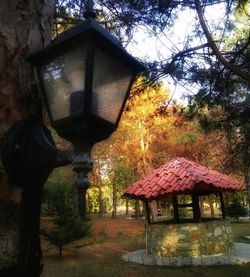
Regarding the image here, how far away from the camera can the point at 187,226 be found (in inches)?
462

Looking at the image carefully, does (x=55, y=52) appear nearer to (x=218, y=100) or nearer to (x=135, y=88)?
(x=135, y=88)

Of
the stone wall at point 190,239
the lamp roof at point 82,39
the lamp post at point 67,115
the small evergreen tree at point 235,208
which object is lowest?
the stone wall at point 190,239

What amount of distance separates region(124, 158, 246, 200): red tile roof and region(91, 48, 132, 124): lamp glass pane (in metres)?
9.72

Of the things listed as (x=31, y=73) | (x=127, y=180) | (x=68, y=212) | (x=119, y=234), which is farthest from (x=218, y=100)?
(x=127, y=180)

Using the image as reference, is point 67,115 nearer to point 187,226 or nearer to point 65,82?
point 65,82

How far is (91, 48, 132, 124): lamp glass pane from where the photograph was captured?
1.54 meters

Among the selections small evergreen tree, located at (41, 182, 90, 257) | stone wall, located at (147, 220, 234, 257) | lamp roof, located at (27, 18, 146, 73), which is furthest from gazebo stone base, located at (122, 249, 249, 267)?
lamp roof, located at (27, 18, 146, 73)

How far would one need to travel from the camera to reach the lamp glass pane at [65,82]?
152cm

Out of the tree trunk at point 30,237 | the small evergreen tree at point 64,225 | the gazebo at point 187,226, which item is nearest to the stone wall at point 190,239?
→ the gazebo at point 187,226

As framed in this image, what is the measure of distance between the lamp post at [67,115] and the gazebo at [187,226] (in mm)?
9828

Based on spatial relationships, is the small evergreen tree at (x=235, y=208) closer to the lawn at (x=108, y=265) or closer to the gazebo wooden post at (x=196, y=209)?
the lawn at (x=108, y=265)

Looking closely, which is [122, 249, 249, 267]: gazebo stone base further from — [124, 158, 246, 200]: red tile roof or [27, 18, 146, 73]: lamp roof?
[27, 18, 146, 73]: lamp roof

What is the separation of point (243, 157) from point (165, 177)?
6356 mm

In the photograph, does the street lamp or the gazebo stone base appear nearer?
the street lamp
